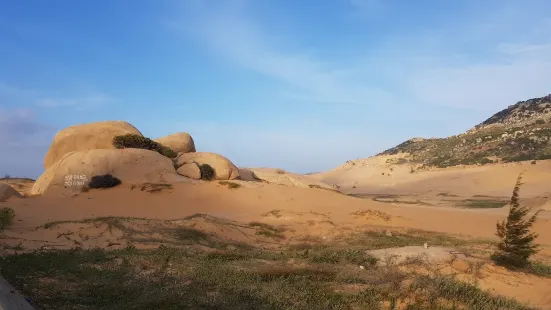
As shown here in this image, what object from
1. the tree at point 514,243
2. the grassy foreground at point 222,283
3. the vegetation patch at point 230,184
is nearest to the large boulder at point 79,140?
the vegetation patch at point 230,184

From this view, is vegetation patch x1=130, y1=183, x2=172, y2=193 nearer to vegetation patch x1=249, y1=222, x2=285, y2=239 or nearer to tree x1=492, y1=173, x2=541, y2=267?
vegetation patch x1=249, y1=222, x2=285, y2=239

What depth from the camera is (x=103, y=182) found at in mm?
21156

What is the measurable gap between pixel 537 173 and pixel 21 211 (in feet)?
133

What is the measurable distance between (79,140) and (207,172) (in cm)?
789

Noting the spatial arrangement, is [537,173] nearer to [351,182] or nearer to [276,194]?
[351,182]

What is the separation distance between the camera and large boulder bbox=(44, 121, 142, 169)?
83.1 ft

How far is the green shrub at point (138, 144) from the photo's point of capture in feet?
83.0

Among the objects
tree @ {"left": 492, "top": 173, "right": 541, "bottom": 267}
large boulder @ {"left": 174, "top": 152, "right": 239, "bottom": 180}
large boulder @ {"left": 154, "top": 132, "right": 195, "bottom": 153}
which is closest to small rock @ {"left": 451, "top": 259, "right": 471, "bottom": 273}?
tree @ {"left": 492, "top": 173, "right": 541, "bottom": 267}

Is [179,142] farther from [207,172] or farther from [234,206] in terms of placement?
[234,206]

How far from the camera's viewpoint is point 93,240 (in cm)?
1283

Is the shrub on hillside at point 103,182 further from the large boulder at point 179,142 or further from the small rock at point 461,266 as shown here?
the small rock at point 461,266

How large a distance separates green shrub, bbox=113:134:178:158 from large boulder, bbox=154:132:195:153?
198 centimetres

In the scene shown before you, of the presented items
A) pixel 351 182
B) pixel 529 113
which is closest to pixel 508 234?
pixel 351 182

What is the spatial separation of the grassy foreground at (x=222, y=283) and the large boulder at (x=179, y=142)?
18098 millimetres
